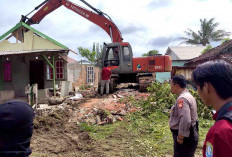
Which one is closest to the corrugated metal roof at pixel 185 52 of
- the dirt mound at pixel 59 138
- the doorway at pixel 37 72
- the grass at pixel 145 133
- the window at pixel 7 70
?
the doorway at pixel 37 72

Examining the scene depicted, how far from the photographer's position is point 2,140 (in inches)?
61.6

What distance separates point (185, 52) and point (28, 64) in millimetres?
22734

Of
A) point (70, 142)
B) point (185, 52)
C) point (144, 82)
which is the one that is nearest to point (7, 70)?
point (144, 82)

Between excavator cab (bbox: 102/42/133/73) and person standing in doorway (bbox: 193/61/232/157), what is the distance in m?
10.4

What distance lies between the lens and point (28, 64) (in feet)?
47.2

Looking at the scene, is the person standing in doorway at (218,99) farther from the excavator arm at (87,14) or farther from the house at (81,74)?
the house at (81,74)

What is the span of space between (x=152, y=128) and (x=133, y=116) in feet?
4.57

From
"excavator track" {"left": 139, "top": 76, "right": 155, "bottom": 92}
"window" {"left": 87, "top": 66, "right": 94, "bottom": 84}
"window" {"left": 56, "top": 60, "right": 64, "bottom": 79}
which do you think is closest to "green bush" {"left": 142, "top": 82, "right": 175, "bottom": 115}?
"excavator track" {"left": 139, "top": 76, "right": 155, "bottom": 92}

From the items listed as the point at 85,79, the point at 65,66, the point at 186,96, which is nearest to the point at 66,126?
the point at 186,96

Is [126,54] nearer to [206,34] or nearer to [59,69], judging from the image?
[59,69]

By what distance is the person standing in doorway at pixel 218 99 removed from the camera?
1.19m

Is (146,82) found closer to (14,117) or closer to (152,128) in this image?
(152,128)

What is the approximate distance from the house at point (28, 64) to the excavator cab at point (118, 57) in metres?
3.05

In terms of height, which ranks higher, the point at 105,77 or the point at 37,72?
the point at 37,72
